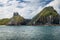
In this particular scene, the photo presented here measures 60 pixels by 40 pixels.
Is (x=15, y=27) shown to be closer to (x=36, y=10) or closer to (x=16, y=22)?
(x=16, y=22)

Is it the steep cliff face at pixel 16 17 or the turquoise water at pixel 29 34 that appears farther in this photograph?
the steep cliff face at pixel 16 17

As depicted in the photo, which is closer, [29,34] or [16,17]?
[29,34]

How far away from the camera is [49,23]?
29.3 metres

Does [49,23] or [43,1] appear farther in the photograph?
[49,23]

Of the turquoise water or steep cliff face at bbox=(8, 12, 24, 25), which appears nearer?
the turquoise water

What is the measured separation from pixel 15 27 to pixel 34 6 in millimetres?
6947

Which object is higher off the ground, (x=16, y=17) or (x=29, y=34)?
(x=16, y=17)

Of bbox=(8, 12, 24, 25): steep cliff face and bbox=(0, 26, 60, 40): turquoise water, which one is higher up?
bbox=(8, 12, 24, 25): steep cliff face

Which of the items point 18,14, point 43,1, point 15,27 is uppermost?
point 43,1

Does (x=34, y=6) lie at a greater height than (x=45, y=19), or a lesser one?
greater

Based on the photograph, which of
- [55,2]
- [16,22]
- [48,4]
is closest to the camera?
[55,2]

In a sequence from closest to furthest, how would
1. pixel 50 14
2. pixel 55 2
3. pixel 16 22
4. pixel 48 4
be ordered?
pixel 55 2, pixel 48 4, pixel 16 22, pixel 50 14

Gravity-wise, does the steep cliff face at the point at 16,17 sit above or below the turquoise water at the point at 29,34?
above

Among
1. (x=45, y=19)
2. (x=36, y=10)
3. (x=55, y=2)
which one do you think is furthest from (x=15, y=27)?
(x=55, y=2)
